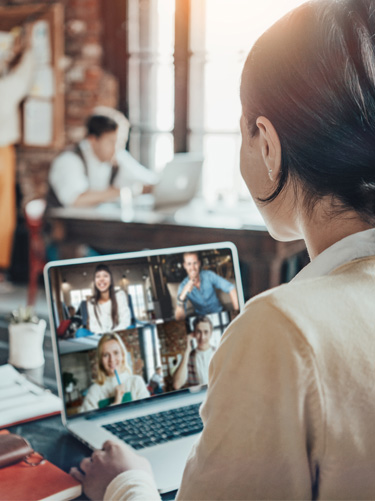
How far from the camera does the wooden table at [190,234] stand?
3.25 meters

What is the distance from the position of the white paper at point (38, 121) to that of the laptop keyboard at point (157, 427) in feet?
13.3

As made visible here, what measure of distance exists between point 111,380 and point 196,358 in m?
0.18

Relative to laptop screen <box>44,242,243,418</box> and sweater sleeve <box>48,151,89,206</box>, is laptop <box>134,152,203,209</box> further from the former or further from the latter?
laptop screen <box>44,242,243,418</box>

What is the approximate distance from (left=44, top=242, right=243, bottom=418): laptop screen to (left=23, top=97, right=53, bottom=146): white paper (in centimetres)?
388

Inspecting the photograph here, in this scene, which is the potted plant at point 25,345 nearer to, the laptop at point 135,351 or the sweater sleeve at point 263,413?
the laptop at point 135,351

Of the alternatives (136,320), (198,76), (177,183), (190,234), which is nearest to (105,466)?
(136,320)

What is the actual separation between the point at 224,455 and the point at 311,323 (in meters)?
0.16

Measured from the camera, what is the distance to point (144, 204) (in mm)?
3996

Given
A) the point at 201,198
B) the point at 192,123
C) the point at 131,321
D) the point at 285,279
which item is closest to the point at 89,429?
the point at 131,321

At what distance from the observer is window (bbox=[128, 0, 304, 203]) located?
180 inches

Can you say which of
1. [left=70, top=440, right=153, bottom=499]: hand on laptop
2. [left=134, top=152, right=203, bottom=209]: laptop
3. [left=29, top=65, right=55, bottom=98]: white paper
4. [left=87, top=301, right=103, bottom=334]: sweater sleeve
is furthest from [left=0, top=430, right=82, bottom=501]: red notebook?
[left=29, top=65, right=55, bottom=98]: white paper

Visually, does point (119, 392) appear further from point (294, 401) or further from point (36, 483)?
point (294, 401)

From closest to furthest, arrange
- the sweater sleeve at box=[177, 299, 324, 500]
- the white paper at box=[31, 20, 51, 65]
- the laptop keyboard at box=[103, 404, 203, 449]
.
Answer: the sweater sleeve at box=[177, 299, 324, 500] → the laptop keyboard at box=[103, 404, 203, 449] → the white paper at box=[31, 20, 51, 65]

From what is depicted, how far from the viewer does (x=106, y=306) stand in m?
1.15
